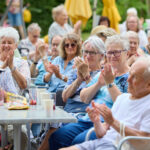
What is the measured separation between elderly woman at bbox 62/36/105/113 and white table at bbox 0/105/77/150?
2.55 ft

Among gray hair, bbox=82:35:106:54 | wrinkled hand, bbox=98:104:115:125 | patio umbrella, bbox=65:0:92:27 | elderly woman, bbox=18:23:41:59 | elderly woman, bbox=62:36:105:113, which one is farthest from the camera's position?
patio umbrella, bbox=65:0:92:27

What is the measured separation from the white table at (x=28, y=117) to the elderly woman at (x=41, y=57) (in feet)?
9.35

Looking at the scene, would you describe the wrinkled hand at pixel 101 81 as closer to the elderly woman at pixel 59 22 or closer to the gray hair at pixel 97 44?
the gray hair at pixel 97 44

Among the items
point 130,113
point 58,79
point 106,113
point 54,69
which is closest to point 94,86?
point 130,113

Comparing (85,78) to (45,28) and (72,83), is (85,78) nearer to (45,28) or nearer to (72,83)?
(72,83)

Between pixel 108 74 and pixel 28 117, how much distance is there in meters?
0.88

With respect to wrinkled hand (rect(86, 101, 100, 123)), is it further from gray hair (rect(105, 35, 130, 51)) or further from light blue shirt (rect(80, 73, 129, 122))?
gray hair (rect(105, 35, 130, 51))

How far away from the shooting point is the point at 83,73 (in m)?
5.05

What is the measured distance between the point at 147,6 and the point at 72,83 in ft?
46.3

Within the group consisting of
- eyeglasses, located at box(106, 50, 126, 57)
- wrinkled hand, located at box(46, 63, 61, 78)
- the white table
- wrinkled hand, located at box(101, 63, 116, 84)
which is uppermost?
eyeglasses, located at box(106, 50, 126, 57)

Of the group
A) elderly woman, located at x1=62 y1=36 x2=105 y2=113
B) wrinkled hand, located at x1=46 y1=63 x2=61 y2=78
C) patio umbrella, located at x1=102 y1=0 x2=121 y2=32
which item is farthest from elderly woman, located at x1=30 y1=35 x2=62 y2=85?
patio umbrella, located at x1=102 y1=0 x2=121 y2=32

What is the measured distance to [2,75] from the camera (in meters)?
5.32

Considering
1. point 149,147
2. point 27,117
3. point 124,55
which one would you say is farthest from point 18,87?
point 149,147

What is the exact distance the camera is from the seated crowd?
3672 mm
